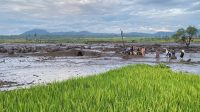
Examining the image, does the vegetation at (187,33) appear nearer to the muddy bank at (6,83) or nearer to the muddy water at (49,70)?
the muddy water at (49,70)

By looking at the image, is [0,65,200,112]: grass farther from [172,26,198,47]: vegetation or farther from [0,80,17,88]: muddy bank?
[172,26,198,47]: vegetation

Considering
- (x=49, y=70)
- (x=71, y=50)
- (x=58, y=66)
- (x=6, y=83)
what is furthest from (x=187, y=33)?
(x=6, y=83)

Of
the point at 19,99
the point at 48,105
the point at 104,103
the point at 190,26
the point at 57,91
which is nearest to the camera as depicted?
the point at 48,105

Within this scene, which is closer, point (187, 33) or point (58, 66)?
point (58, 66)

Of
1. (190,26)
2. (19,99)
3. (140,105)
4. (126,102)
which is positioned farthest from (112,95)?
(190,26)

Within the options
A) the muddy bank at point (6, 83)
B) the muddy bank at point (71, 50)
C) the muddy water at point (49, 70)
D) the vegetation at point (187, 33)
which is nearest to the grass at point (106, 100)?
the muddy water at point (49, 70)

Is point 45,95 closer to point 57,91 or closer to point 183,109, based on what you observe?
point 57,91

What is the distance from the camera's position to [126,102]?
9781 millimetres

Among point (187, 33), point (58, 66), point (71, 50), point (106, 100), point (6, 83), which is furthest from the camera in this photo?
point (187, 33)

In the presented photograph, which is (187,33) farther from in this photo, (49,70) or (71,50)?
(49,70)

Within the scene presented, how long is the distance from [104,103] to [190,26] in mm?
94521

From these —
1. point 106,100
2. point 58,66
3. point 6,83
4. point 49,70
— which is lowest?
point 58,66

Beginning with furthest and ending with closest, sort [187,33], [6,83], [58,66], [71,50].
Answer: [187,33] < [71,50] < [58,66] < [6,83]

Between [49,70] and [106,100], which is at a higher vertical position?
[106,100]
